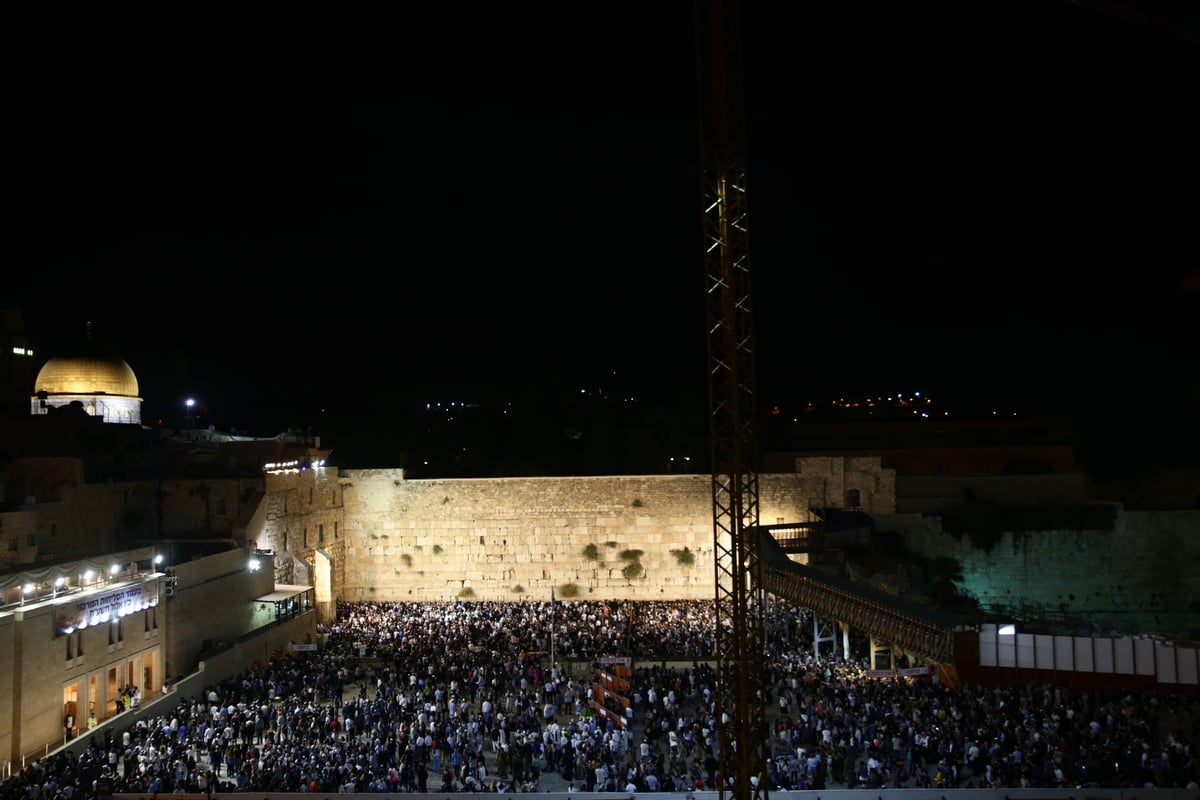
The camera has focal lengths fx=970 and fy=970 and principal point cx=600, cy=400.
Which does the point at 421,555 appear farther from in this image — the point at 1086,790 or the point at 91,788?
the point at 1086,790

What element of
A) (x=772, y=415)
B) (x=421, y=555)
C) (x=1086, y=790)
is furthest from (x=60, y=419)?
(x=772, y=415)

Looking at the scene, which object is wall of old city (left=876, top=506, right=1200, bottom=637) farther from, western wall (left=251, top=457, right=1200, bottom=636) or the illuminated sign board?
the illuminated sign board

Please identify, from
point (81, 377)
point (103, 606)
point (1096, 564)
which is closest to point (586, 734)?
point (103, 606)

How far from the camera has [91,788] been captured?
1419 cm

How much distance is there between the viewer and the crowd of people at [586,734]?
1438 cm

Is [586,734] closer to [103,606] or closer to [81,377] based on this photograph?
[103,606]

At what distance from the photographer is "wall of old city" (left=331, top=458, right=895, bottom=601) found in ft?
103

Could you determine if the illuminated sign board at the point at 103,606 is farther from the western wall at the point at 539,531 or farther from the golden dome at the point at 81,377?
the golden dome at the point at 81,377

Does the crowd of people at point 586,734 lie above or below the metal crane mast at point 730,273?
below

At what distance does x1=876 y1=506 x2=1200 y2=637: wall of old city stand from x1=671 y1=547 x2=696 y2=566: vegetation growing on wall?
5.88 meters

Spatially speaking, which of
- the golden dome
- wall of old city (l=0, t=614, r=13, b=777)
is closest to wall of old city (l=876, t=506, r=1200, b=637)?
wall of old city (l=0, t=614, r=13, b=777)

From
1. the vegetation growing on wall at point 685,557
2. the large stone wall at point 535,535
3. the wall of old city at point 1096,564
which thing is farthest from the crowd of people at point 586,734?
A: the wall of old city at point 1096,564

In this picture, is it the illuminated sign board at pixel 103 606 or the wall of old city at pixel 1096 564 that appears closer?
the illuminated sign board at pixel 103 606

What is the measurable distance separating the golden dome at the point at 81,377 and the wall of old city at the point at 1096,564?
87.9 ft
